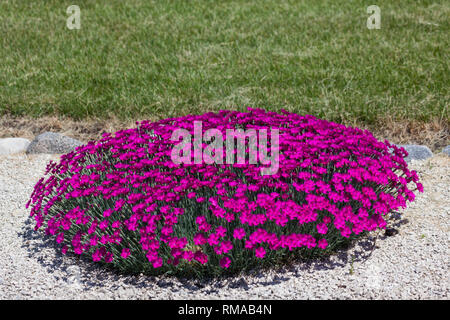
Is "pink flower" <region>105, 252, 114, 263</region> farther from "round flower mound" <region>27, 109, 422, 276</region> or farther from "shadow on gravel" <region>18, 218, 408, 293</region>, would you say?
"shadow on gravel" <region>18, 218, 408, 293</region>

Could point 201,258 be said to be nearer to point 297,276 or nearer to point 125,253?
point 125,253

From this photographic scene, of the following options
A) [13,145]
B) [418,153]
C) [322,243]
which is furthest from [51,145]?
[418,153]

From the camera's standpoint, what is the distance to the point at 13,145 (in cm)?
571

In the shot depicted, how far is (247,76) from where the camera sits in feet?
23.3

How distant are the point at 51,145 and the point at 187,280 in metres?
2.96

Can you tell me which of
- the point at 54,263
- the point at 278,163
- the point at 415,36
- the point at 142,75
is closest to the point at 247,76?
the point at 142,75

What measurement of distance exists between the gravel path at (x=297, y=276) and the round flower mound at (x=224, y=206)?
0.32 feet

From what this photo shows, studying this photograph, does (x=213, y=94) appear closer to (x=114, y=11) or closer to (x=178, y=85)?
(x=178, y=85)

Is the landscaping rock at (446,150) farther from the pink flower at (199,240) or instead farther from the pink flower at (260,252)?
the pink flower at (199,240)

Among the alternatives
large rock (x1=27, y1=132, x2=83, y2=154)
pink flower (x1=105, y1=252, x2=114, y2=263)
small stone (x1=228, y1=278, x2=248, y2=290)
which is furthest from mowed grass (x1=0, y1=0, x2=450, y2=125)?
pink flower (x1=105, y1=252, x2=114, y2=263)

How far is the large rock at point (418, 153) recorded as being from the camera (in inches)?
196

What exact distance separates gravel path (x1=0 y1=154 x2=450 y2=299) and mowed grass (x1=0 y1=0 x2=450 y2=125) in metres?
2.51

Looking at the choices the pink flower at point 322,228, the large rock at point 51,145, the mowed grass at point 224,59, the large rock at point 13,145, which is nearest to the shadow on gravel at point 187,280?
the pink flower at point 322,228

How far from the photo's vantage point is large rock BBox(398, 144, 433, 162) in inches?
196
